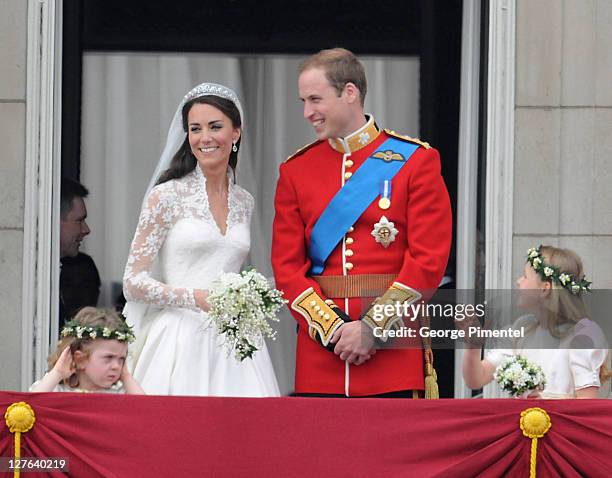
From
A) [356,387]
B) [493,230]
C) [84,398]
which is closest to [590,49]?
[493,230]

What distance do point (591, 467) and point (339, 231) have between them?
Result: 4.52 feet

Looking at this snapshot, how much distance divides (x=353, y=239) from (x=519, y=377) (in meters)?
0.86

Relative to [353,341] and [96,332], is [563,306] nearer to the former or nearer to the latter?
[353,341]

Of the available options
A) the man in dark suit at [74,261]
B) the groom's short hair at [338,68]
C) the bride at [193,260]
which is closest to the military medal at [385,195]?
the groom's short hair at [338,68]

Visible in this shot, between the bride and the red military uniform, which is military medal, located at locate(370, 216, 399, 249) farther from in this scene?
the bride

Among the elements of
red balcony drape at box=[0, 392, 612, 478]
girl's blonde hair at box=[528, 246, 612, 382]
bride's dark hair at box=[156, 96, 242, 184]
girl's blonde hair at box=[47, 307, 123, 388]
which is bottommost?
red balcony drape at box=[0, 392, 612, 478]

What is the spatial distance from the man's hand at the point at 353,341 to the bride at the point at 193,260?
0.67 m

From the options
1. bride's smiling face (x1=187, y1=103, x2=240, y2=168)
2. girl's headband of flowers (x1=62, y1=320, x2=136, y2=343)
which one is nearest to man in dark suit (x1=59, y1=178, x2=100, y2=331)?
bride's smiling face (x1=187, y1=103, x2=240, y2=168)

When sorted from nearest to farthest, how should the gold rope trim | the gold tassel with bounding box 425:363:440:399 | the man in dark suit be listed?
the gold rope trim, the gold tassel with bounding box 425:363:440:399, the man in dark suit

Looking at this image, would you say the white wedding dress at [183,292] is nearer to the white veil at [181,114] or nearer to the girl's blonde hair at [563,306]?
the white veil at [181,114]

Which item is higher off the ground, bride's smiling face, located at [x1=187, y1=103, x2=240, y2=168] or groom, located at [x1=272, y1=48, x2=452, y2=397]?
bride's smiling face, located at [x1=187, y1=103, x2=240, y2=168]

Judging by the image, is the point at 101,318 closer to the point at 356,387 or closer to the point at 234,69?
the point at 356,387

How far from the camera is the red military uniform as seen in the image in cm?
632

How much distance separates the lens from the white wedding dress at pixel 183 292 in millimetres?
6867
